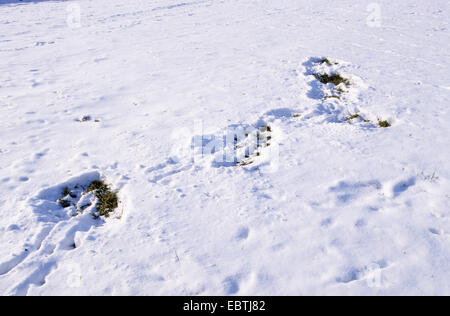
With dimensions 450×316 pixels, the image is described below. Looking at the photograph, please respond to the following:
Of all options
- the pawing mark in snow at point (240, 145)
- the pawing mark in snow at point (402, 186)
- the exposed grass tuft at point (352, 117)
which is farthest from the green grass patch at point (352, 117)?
the pawing mark in snow at point (402, 186)

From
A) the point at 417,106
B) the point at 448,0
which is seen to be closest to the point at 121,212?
the point at 417,106

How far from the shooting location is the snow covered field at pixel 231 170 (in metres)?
3.99

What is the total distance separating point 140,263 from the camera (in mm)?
4148

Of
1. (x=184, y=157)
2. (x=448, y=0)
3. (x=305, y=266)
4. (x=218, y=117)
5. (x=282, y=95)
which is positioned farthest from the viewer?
(x=448, y=0)

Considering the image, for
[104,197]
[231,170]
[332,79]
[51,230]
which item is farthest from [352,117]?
[51,230]

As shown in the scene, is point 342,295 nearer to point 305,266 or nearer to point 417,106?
point 305,266

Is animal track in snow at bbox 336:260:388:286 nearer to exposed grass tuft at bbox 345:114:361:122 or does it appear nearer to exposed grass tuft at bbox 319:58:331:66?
exposed grass tuft at bbox 345:114:361:122

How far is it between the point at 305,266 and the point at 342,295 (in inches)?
20.5

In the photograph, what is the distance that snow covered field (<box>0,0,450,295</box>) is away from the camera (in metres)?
3.99

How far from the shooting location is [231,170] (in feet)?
18.9

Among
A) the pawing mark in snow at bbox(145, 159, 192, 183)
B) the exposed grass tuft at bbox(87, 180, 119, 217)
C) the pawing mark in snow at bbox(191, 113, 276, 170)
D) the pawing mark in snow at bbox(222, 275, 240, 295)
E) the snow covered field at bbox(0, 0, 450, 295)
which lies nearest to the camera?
the pawing mark in snow at bbox(222, 275, 240, 295)

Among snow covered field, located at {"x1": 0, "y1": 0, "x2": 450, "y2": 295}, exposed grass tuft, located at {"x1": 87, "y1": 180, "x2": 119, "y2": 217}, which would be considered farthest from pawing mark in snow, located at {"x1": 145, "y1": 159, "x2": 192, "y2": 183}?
exposed grass tuft, located at {"x1": 87, "y1": 180, "x2": 119, "y2": 217}
